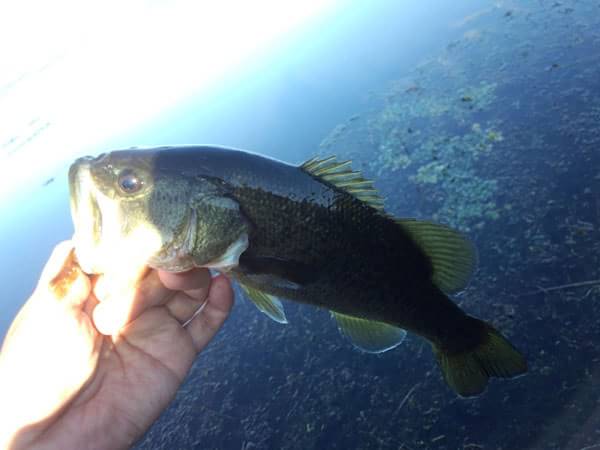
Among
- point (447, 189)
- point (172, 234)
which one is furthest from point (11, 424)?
point (447, 189)

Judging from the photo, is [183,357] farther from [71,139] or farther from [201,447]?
[71,139]

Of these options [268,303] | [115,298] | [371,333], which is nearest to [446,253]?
[371,333]

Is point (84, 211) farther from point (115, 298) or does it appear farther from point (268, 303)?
point (268, 303)

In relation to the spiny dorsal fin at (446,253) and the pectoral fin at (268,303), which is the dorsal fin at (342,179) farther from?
the pectoral fin at (268,303)

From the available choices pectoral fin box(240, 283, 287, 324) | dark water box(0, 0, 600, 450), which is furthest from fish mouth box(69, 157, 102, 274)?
dark water box(0, 0, 600, 450)

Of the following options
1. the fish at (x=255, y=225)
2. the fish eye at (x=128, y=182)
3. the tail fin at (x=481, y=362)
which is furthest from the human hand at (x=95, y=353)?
the tail fin at (x=481, y=362)

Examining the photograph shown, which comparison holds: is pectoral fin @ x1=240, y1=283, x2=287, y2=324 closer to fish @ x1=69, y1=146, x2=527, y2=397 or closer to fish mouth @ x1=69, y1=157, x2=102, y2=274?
fish @ x1=69, y1=146, x2=527, y2=397
